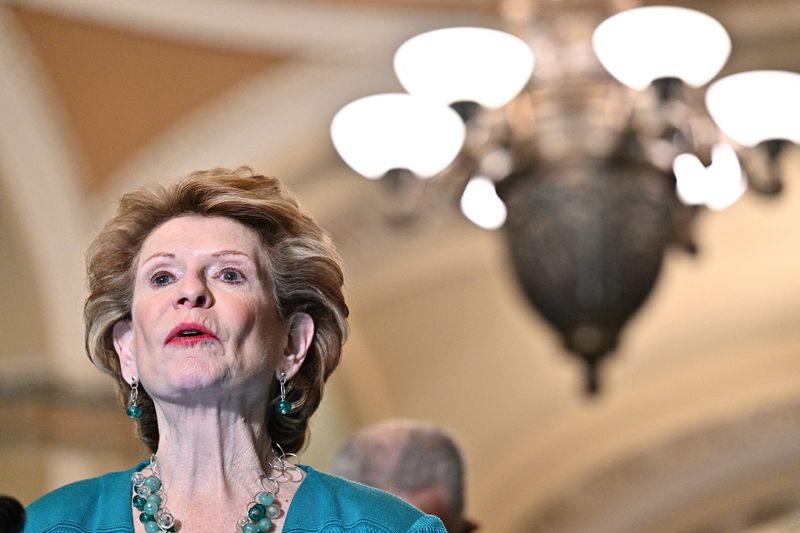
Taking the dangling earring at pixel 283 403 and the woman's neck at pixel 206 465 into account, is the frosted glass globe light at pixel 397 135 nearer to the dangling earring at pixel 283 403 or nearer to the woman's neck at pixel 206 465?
the dangling earring at pixel 283 403

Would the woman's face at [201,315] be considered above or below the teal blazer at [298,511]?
above

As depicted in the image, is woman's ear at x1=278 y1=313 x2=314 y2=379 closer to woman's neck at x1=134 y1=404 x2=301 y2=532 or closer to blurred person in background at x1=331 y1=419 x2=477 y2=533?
woman's neck at x1=134 y1=404 x2=301 y2=532

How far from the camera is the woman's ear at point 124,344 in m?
2.46

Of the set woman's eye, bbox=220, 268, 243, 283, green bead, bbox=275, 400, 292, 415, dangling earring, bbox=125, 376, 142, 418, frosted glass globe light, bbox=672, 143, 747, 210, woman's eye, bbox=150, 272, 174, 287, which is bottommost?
green bead, bbox=275, 400, 292, 415

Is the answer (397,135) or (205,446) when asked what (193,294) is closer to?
(205,446)

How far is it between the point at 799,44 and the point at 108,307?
5.98m

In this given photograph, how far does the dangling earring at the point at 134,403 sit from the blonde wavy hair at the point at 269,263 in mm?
12

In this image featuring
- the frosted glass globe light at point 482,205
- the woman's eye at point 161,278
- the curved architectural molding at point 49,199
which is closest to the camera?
the woman's eye at point 161,278

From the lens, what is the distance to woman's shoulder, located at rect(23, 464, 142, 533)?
229 cm

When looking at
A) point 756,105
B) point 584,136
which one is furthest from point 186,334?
point 756,105

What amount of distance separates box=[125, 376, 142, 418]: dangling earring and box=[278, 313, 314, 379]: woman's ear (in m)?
0.22

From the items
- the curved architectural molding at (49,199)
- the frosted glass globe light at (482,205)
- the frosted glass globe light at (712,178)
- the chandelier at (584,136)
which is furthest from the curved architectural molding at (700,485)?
the chandelier at (584,136)

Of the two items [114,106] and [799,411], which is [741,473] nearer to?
[799,411]

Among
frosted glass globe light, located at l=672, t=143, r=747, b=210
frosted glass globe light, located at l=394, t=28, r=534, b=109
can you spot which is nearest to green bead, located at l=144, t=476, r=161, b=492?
frosted glass globe light, located at l=394, t=28, r=534, b=109
